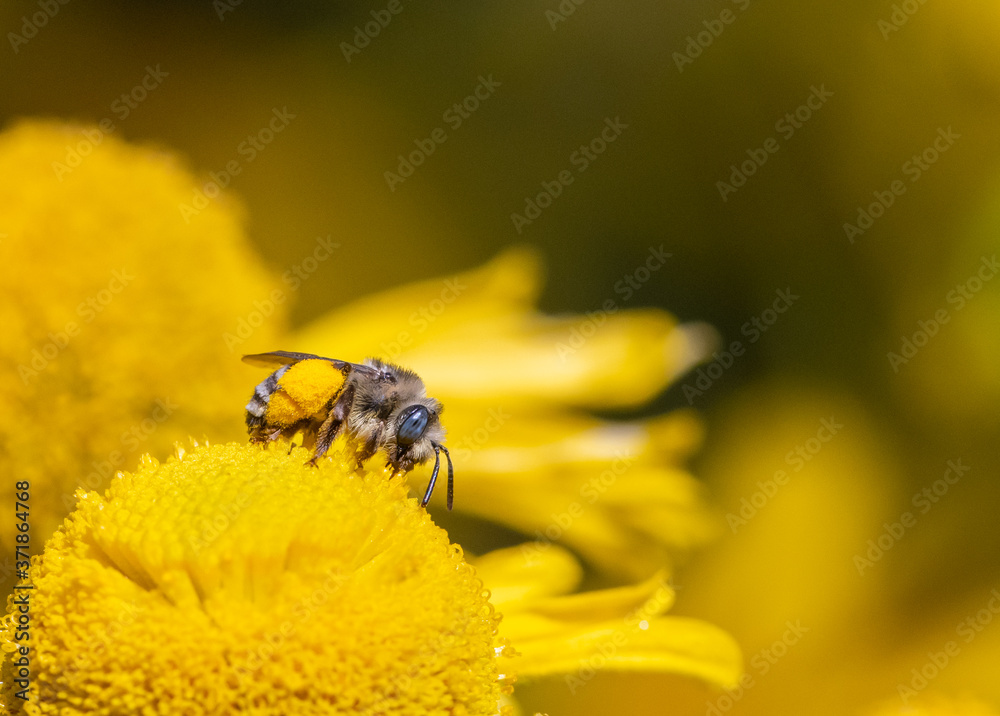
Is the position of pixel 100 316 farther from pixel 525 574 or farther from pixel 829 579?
pixel 829 579

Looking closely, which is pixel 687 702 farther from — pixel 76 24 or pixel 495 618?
pixel 76 24

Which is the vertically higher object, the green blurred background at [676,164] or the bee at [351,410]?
the green blurred background at [676,164]

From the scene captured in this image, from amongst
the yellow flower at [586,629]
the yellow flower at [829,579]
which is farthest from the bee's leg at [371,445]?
the yellow flower at [829,579]

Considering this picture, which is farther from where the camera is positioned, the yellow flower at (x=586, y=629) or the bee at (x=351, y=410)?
the yellow flower at (x=586, y=629)

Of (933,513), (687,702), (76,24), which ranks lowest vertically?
(687,702)

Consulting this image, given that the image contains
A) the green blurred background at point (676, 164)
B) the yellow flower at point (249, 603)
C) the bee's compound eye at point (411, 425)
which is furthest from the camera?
the green blurred background at point (676, 164)

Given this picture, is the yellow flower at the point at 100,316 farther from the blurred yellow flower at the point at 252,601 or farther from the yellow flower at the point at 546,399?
the blurred yellow flower at the point at 252,601

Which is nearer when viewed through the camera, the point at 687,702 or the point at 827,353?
the point at 687,702

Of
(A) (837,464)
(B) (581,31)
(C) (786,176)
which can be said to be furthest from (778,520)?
(B) (581,31)

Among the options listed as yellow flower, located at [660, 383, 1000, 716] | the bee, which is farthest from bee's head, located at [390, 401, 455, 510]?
yellow flower, located at [660, 383, 1000, 716]
